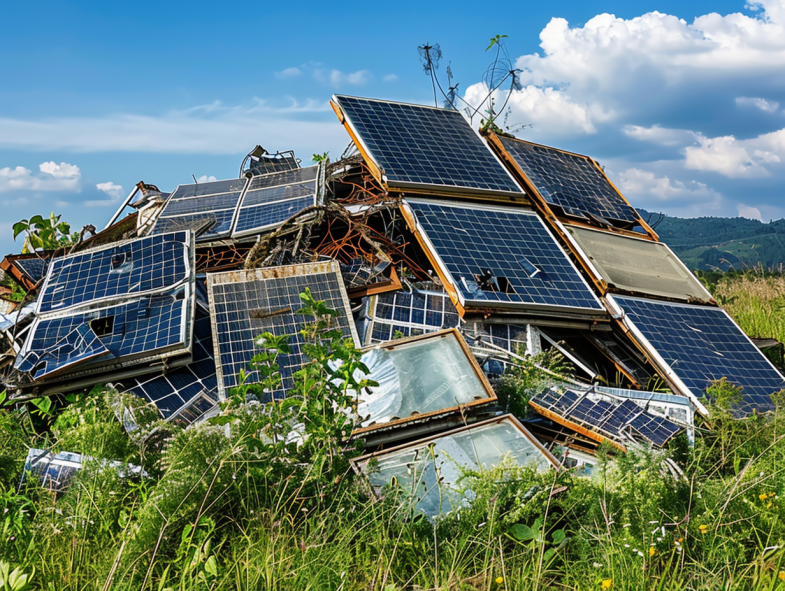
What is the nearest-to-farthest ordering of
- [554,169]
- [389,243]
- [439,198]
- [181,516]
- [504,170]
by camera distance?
1. [181,516]
2. [389,243]
3. [439,198]
4. [504,170]
5. [554,169]

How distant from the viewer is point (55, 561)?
12.5ft

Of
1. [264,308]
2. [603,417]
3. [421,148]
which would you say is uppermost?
[421,148]

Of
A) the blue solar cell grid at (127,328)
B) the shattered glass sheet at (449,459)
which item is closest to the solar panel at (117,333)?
the blue solar cell grid at (127,328)

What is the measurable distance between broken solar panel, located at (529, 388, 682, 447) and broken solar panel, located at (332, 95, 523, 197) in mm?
3657

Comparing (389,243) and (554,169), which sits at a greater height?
(554,169)

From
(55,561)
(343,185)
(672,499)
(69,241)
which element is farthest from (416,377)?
(69,241)

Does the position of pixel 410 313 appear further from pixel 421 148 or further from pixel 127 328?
pixel 421 148

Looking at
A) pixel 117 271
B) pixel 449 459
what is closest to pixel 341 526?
pixel 449 459

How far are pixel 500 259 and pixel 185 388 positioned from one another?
391cm

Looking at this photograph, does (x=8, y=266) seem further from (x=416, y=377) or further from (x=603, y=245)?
(x=603, y=245)

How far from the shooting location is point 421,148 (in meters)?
9.55

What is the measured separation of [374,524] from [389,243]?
4544mm

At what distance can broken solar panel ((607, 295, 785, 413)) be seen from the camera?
263 inches

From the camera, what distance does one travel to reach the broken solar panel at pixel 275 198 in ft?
28.8
